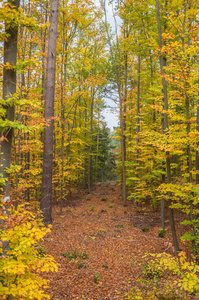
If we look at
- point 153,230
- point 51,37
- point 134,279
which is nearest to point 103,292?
point 134,279

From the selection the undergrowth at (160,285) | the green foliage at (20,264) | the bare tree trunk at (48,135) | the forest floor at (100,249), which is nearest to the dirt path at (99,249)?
the forest floor at (100,249)

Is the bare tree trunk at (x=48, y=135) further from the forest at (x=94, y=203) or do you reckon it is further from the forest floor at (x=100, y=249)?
the forest floor at (x=100, y=249)

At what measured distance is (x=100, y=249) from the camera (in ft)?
20.9

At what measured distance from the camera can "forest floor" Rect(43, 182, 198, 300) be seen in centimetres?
432

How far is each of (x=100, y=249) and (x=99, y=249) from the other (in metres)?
0.04

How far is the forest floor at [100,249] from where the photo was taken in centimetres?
432

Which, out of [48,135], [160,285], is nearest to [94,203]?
[48,135]

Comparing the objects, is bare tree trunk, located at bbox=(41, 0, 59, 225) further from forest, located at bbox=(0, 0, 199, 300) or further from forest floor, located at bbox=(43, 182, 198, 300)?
forest floor, located at bbox=(43, 182, 198, 300)

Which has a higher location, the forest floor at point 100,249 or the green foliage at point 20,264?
the green foliage at point 20,264

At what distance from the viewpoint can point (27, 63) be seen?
327 cm

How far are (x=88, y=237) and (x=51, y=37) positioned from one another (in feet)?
25.9

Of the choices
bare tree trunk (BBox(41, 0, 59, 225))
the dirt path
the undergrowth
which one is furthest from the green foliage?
bare tree trunk (BBox(41, 0, 59, 225))

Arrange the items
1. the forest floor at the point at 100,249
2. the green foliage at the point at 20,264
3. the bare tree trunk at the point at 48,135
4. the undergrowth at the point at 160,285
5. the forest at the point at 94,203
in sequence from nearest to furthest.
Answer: the green foliage at the point at 20,264
the forest at the point at 94,203
the undergrowth at the point at 160,285
the forest floor at the point at 100,249
the bare tree trunk at the point at 48,135

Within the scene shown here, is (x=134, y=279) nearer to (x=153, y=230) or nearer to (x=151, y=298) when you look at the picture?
(x=151, y=298)
